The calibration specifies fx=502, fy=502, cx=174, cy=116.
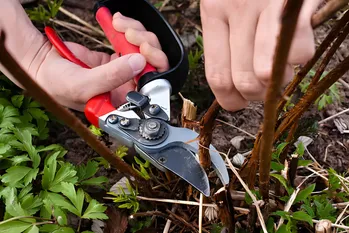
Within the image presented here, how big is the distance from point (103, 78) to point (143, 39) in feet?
0.87

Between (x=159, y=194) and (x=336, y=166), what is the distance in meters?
0.61

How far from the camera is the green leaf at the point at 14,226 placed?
49.1 inches

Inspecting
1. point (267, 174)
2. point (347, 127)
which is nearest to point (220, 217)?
point (267, 174)

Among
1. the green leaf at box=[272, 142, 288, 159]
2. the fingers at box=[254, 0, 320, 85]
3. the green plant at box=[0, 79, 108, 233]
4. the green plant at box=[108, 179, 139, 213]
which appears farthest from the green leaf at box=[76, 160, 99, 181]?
the fingers at box=[254, 0, 320, 85]

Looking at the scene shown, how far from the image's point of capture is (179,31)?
2.15 m

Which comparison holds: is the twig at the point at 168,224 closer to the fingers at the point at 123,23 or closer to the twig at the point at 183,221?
the twig at the point at 183,221

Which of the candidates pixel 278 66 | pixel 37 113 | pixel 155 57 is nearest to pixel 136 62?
pixel 155 57

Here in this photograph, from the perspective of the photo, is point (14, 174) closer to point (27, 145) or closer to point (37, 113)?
point (27, 145)

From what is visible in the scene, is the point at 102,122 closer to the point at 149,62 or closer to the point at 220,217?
the point at 149,62

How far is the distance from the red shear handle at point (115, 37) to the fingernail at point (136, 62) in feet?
0.19

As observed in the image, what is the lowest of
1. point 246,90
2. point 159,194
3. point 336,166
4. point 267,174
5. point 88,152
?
point 88,152

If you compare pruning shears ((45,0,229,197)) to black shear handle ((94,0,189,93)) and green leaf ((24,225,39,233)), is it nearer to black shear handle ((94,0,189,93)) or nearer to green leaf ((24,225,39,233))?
black shear handle ((94,0,189,93))

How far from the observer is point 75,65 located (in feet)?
5.36

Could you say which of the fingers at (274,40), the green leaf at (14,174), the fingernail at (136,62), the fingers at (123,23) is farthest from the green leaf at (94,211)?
the fingers at (123,23)
